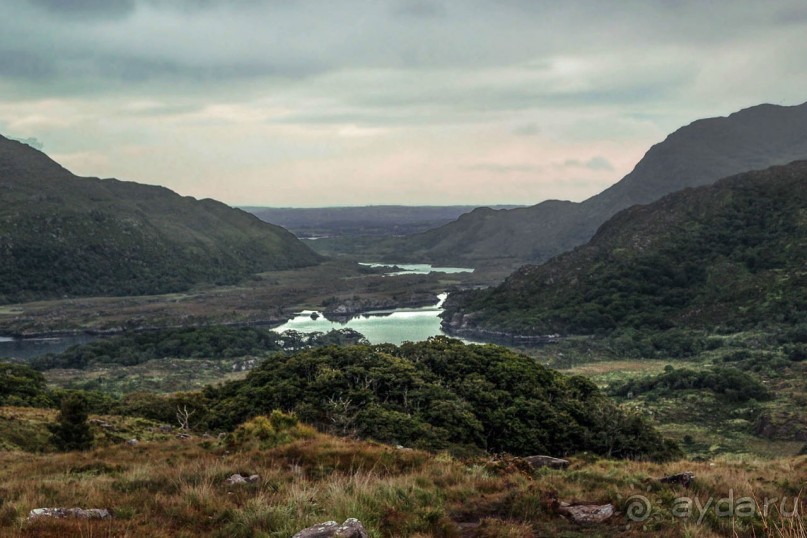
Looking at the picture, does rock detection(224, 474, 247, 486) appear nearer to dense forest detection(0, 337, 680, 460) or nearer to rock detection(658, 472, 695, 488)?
rock detection(658, 472, 695, 488)

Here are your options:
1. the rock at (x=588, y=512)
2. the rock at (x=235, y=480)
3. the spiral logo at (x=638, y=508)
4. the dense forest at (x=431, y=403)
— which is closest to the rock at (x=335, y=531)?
the rock at (x=235, y=480)

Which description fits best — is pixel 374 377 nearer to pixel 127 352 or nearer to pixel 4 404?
pixel 4 404

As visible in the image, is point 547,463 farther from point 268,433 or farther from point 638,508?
point 268,433

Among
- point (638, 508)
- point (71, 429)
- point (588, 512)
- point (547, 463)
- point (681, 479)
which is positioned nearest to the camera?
point (588, 512)

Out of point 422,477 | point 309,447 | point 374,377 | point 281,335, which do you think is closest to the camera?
point 422,477

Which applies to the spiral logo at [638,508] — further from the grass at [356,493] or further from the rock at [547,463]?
the rock at [547,463]

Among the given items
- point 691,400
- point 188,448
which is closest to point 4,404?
point 188,448

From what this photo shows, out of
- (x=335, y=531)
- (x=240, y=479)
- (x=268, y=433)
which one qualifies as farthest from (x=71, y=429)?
(x=335, y=531)
